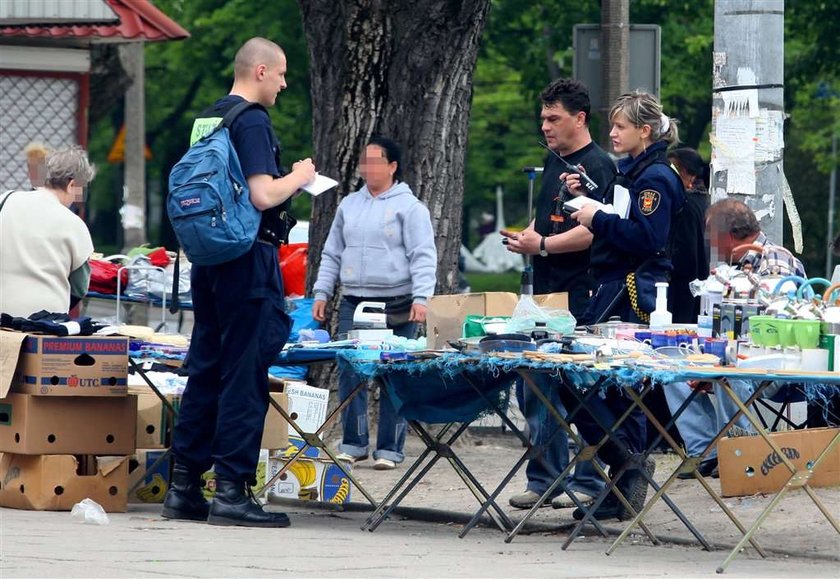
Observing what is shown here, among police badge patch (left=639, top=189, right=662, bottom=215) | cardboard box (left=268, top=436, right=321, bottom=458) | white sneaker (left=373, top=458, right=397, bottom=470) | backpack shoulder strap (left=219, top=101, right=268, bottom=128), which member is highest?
backpack shoulder strap (left=219, top=101, right=268, bottom=128)

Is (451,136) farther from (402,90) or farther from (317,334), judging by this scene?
(317,334)

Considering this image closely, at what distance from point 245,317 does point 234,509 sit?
837 mm

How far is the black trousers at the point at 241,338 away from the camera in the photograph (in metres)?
6.86

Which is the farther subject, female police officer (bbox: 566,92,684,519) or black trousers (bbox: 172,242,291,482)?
female police officer (bbox: 566,92,684,519)

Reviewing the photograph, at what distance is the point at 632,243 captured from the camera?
716cm

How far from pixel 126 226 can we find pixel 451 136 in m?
12.6

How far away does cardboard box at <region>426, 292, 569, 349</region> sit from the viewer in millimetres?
7184

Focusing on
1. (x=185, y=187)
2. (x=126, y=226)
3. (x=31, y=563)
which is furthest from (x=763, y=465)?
(x=126, y=226)

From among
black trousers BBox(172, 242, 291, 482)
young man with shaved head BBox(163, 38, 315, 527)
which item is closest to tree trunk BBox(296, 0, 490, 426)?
young man with shaved head BBox(163, 38, 315, 527)

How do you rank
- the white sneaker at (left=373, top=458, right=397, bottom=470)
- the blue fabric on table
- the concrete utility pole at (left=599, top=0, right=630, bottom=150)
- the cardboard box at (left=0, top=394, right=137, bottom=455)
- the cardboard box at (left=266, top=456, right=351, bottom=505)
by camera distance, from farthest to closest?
the concrete utility pole at (left=599, top=0, right=630, bottom=150) → the white sneaker at (left=373, top=458, right=397, bottom=470) → the cardboard box at (left=266, top=456, right=351, bottom=505) → the cardboard box at (left=0, top=394, right=137, bottom=455) → the blue fabric on table

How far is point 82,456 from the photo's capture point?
755cm

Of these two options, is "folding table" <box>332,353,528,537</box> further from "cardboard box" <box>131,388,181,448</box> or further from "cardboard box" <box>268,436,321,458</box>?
"cardboard box" <box>131,388,181,448</box>

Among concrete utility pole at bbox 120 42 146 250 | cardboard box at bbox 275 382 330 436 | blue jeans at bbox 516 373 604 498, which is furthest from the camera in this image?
concrete utility pole at bbox 120 42 146 250

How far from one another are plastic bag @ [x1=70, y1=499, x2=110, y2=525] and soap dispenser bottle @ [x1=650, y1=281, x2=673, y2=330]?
100 inches
